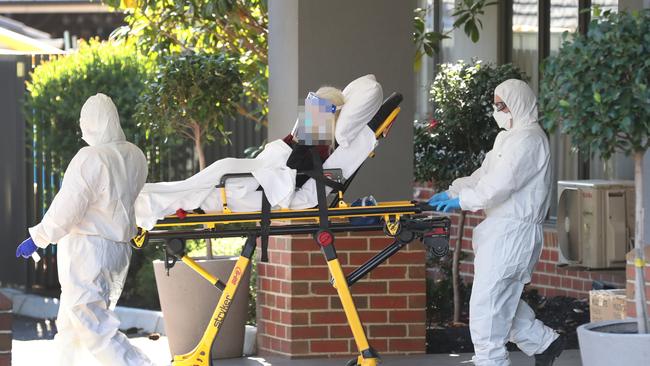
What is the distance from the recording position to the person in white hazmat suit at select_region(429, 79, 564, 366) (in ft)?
25.7

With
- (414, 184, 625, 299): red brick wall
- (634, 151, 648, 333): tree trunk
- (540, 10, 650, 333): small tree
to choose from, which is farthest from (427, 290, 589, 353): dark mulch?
(540, 10, 650, 333): small tree

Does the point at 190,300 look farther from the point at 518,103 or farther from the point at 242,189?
the point at 518,103

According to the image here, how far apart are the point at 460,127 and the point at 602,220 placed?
1.35 m

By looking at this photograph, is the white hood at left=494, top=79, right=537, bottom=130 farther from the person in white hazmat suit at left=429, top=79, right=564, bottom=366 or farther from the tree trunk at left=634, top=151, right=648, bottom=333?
the tree trunk at left=634, top=151, right=648, bottom=333

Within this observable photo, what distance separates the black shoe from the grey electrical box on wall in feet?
7.88

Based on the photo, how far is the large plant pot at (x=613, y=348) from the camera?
22.6 feet

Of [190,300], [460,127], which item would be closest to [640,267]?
[190,300]

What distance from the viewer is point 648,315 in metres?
7.84

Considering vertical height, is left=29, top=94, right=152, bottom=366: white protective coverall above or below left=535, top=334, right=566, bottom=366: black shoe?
above

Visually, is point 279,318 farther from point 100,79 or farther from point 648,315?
point 100,79

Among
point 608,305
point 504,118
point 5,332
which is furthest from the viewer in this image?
point 608,305

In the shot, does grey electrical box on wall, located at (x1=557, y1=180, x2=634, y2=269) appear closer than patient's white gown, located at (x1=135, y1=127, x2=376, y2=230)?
No

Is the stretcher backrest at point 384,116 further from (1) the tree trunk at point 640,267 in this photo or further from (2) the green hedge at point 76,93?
(2) the green hedge at point 76,93

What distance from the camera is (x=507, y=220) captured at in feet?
26.0
